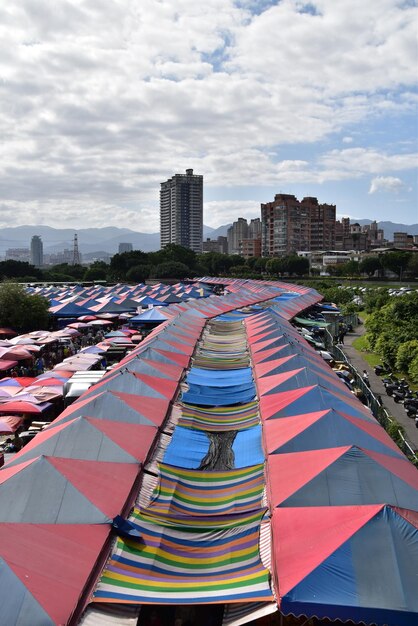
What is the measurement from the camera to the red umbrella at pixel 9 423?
1372cm

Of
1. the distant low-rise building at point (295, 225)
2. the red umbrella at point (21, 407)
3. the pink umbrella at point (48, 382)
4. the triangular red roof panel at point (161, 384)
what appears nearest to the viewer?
the triangular red roof panel at point (161, 384)

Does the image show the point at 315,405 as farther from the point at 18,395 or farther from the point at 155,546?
the point at 18,395

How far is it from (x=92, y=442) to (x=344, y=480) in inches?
171

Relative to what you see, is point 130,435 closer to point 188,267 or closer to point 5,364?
point 5,364

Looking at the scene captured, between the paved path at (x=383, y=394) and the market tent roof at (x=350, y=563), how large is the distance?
8216mm

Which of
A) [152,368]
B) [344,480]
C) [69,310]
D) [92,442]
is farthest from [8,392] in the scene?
[69,310]

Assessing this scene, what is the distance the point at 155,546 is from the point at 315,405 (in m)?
5.31

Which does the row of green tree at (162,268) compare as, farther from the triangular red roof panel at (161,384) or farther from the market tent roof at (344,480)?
the market tent roof at (344,480)

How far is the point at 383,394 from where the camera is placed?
2047 cm

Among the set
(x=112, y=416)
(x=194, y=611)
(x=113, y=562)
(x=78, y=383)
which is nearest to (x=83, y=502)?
(x=113, y=562)

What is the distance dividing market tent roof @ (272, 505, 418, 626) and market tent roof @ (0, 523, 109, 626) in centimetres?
231

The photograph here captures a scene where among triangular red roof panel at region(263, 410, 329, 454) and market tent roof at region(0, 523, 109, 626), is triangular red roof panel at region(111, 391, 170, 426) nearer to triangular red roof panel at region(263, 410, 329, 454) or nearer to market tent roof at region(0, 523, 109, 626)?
triangular red roof panel at region(263, 410, 329, 454)

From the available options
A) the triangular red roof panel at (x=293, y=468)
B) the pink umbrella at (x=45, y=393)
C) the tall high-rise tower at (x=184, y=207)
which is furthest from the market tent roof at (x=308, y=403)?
the tall high-rise tower at (x=184, y=207)

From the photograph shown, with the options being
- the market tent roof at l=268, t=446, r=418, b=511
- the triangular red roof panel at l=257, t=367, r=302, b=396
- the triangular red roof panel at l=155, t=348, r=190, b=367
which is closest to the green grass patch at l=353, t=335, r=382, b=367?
the triangular red roof panel at l=155, t=348, r=190, b=367
